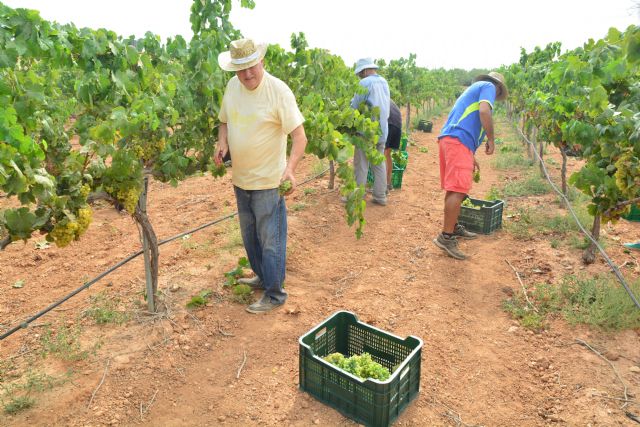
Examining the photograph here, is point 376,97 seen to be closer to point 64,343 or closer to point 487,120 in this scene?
point 487,120

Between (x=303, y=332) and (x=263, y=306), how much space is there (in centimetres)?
47

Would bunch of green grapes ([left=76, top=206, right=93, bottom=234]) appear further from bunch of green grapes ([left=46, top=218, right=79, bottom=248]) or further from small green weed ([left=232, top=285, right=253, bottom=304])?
small green weed ([left=232, top=285, right=253, bottom=304])

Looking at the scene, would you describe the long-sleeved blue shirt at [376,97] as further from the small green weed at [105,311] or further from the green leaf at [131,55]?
the small green weed at [105,311]

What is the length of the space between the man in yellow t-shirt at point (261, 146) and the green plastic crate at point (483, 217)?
2.94 m

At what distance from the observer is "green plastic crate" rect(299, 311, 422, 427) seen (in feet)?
8.50

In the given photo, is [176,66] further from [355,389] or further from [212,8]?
[355,389]

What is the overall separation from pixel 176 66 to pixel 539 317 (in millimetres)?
3702

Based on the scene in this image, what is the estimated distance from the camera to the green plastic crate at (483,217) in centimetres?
566

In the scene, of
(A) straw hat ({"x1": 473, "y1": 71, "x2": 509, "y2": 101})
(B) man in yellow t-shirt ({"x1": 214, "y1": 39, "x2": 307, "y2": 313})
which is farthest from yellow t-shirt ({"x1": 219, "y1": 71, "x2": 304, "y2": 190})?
(A) straw hat ({"x1": 473, "y1": 71, "x2": 509, "y2": 101})

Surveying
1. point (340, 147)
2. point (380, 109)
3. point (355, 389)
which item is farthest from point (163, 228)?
point (355, 389)

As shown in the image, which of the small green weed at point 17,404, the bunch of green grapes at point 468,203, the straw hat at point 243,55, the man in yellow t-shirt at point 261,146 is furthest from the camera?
the bunch of green grapes at point 468,203

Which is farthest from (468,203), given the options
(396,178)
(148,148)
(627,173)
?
(148,148)

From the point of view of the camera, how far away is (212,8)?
14.5ft

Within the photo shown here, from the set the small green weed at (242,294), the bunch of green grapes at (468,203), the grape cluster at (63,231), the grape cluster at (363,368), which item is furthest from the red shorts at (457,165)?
the grape cluster at (63,231)
